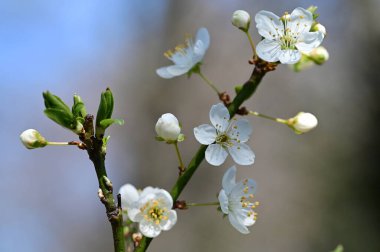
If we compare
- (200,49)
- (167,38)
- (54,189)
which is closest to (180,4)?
(167,38)

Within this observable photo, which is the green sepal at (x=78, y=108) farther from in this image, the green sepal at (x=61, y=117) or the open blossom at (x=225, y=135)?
the open blossom at (x=225, y=135)

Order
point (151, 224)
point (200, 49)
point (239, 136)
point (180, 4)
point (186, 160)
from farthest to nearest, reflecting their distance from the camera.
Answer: point (180, 4), point (186, 160), point (200, 49), point (239, 136), point (151, 224)

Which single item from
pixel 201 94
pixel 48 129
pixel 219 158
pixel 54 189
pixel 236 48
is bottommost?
pixel 54 189

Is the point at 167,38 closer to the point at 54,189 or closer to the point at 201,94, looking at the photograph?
the point at 201,94

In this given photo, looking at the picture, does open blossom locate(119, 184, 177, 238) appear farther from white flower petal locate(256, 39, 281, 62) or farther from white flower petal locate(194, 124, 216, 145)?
white flower petal locate(256, 39, 281, 62)

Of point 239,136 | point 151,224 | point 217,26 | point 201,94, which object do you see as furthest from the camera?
point 217,26

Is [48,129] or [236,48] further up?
[236,48]
